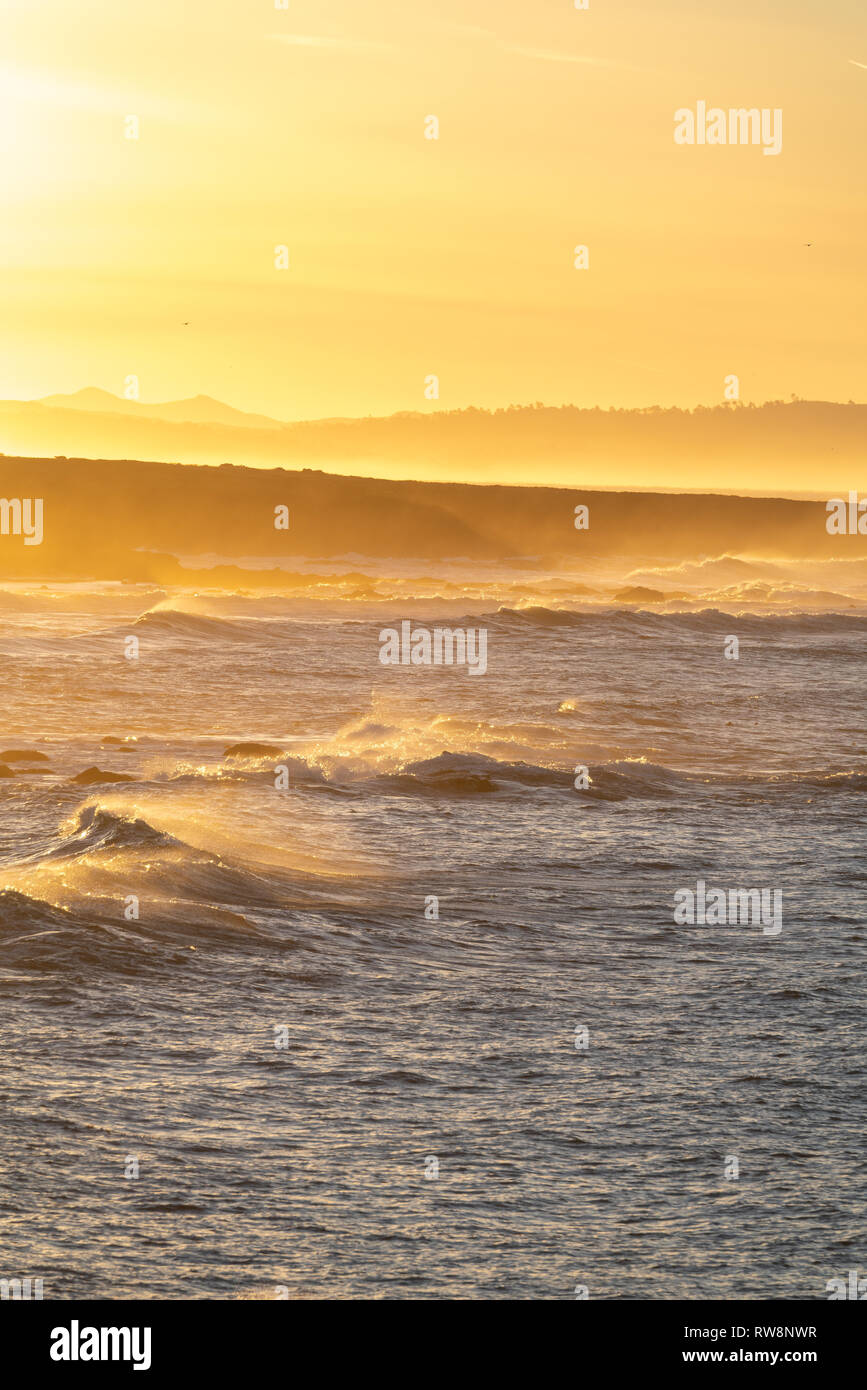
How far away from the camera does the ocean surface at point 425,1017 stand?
657cm

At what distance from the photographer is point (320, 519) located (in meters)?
82.2

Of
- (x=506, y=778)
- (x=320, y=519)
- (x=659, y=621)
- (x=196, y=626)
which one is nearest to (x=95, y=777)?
(x=506, y=778)

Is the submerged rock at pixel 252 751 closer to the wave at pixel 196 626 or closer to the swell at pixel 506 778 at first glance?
the swell at pixel 506 778

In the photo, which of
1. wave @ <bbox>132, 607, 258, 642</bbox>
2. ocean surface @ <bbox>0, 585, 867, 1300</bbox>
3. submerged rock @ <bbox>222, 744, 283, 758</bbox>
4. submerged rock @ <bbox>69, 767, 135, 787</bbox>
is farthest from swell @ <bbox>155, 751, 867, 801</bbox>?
wave @ <bbox>132, 607, 258, 642</bbox>

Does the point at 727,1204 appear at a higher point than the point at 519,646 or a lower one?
lower

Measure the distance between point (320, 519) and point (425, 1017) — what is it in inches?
2905

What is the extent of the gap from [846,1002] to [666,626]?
31831 millimetres

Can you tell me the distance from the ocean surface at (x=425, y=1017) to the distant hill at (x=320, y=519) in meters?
47.0

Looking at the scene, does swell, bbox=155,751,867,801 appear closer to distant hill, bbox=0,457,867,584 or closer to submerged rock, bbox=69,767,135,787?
submerged rock, bbox=69,767,135,787

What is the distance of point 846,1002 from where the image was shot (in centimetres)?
991

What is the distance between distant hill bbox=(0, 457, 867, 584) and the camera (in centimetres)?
7619

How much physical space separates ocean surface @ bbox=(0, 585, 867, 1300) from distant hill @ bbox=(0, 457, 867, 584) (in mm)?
47030

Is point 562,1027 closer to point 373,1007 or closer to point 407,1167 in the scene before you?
point 373,1007

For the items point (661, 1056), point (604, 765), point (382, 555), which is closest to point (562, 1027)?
point (661, 1056)
